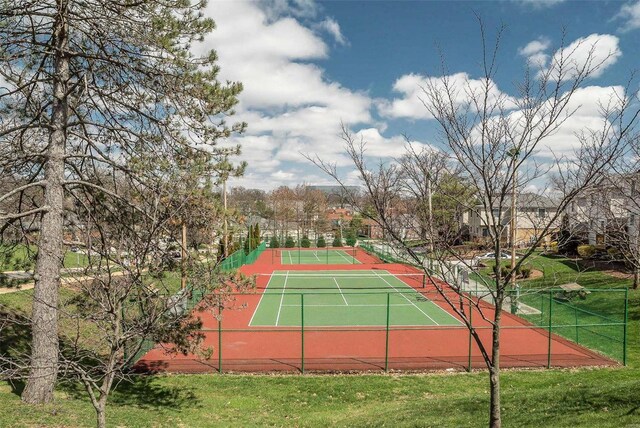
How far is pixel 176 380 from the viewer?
13.6 metres

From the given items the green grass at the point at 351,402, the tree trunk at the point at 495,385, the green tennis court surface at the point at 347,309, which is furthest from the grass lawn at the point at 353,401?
the green tennis court surface at the point at 347,309

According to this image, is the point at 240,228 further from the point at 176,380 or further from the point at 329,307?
the point at 329,307

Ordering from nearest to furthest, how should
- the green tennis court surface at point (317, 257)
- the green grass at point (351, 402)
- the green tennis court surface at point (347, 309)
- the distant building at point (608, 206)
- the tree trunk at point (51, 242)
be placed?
the distant building at point (608, 206) < the green grass at point (351, 402) < the tree trunk at point (51, 242) < the green tennis court surface at point (347, 309) < the green tennis court surface at point (317, 257)

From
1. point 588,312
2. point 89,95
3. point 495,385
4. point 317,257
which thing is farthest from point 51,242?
point 317,257

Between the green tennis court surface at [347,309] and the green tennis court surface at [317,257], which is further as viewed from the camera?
the green tennis court surface at [317,257]

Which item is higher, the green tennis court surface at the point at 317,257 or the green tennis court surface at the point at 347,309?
the green tennis court surface at the point at 317,257

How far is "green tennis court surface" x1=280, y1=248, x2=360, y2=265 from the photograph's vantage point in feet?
163

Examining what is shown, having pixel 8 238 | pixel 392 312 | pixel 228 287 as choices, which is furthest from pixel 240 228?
pixel 392 312

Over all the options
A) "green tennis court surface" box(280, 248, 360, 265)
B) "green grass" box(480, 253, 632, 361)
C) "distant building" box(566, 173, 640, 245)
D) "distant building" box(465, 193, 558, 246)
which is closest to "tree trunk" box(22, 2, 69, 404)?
"distant building" box(465, 193, 558, 246)

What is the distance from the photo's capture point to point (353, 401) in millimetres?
12312

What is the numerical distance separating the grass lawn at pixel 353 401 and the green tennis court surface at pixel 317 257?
3466 centimetres

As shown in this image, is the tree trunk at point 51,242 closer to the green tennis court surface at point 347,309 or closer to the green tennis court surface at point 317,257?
the green tennis court surface at point 347,309

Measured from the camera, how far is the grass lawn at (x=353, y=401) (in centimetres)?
927

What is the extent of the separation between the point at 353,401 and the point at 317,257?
4280 cm
